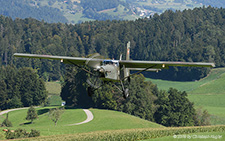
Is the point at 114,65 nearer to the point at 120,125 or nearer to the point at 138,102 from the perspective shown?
the point at 120,125

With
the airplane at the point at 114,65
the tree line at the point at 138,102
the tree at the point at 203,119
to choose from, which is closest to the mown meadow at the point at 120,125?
Answer: the tree at the point at 203,119

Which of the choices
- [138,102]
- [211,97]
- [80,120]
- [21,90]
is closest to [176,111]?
[138,102]

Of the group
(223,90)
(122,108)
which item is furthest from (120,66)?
(223,90)

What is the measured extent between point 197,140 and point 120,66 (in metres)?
12.7

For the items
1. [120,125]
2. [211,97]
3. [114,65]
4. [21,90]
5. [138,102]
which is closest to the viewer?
[114,65]

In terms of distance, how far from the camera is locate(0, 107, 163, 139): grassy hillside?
90.8 meters

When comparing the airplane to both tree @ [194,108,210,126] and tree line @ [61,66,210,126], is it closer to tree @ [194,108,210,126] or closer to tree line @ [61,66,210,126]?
tree line @ [61,66,210,126]

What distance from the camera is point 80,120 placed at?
356 ft

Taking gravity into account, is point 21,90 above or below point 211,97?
above

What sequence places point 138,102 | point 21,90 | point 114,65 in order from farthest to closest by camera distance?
1. point 21,90
2. point 138,102
3. point 114,65

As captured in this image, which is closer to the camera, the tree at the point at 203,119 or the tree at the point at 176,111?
the tree at the point at 176,111

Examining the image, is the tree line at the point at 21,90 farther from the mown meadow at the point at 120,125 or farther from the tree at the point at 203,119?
the tree at the point at 203,119

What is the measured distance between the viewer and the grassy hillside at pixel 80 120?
90750 mm

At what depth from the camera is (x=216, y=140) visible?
1779 inches
